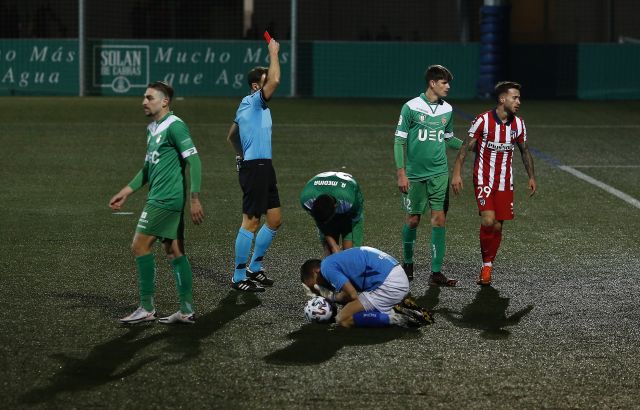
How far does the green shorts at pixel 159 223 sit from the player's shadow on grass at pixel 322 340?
114cm

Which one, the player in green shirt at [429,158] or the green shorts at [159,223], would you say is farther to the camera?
the player in green shirt at [429,158]

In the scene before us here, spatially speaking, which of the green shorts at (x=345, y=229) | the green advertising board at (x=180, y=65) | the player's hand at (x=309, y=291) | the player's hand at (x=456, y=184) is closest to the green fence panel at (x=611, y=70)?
the green advertising board at (x=180, y=65)

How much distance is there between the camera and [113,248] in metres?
12.1

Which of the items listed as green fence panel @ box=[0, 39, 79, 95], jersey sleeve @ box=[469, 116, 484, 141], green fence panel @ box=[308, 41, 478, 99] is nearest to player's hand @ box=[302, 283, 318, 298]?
jersey sleeve @ box=[469, 116, 484, 141]

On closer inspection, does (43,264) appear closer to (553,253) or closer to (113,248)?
(113,248)

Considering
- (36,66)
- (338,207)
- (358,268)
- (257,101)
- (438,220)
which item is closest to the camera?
(358,268)

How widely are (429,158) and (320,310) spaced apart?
2.42 m

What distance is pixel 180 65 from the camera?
34.6 m

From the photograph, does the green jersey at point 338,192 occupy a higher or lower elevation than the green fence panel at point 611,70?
lower

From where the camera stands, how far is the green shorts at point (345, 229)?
30.4 feet

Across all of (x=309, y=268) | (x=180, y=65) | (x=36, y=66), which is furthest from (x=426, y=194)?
(x=36, y=66)

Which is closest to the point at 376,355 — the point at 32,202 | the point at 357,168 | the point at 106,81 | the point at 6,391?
the point at 6,391

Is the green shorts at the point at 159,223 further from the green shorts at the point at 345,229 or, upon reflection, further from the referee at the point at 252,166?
the referee at the point at 252,166

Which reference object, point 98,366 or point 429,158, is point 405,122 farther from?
point 98,366
